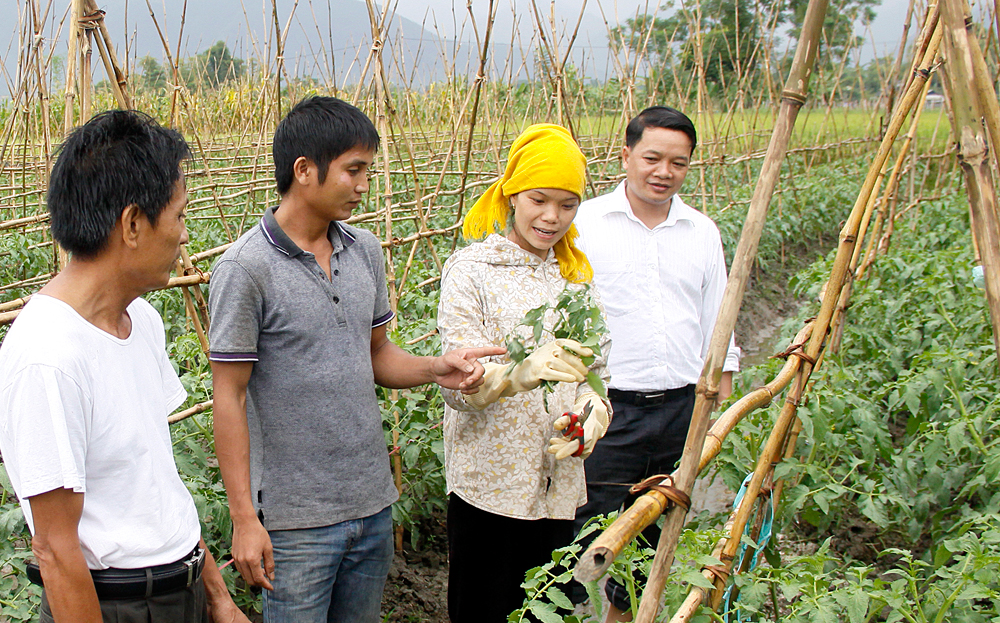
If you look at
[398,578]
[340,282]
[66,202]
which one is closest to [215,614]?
[340,282]

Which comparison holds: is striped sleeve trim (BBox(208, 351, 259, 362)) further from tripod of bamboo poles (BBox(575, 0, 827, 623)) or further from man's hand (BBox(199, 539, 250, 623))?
tripod of bamboo poles (BBox(575, 0, 827, 623))

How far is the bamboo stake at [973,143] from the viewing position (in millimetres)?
1027

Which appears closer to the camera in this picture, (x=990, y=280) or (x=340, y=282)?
(x=990, y=280)

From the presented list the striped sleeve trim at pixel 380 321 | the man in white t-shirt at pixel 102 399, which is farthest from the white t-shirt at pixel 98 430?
the striped sleeve trim at pixel 380 321

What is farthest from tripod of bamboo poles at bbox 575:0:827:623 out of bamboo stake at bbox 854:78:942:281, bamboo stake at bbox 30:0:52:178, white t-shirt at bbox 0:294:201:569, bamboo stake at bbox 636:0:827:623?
bamboo stake at bbox 30:0:52:178

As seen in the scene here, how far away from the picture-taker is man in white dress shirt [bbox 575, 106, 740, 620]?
2.13 metres

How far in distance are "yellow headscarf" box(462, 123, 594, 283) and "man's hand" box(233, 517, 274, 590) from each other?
32.1 inches

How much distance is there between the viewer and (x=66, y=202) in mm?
1055

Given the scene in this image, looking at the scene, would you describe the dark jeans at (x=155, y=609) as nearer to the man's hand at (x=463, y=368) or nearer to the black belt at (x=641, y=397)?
the man's hand at (x=463, y=368)

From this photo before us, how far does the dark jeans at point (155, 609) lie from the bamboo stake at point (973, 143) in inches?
51.6

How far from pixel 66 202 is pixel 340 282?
0.55 m

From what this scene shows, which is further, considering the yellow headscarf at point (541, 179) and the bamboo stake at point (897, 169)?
the bamboo stake at point (897, 169)

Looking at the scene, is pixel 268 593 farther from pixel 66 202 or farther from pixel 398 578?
pixel 398 578

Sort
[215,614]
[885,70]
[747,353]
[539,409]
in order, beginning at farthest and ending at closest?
1. [885,70]
2. [747,353]
3. [539,409]
4. [215,614]
